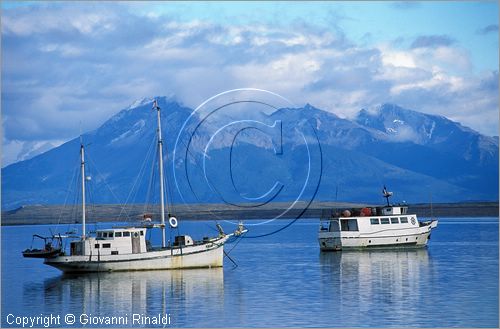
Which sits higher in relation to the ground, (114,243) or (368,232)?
(368,232)

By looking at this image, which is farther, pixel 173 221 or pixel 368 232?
pixel 368 232

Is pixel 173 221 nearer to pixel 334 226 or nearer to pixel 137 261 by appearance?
pixel 137 261

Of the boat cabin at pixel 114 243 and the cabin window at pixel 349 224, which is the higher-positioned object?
the cabin window at pixel 349 224

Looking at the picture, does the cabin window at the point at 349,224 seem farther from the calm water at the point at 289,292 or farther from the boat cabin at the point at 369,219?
the calm water at the point at 289,292

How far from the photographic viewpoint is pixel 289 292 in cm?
6391

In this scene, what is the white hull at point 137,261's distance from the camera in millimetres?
76500

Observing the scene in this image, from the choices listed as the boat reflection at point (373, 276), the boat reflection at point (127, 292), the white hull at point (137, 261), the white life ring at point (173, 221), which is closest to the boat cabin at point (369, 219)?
the boat reflection at point (373, 276)

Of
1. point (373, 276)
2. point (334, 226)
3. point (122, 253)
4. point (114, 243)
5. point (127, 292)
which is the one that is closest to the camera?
point (127, 292)

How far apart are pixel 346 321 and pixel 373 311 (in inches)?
134

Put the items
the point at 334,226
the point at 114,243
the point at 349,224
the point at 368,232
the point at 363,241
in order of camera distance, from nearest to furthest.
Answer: the point at 114,243 < the point at 368,232 < the point at 363,241 < the point at 349,224 < the point at 334,226
